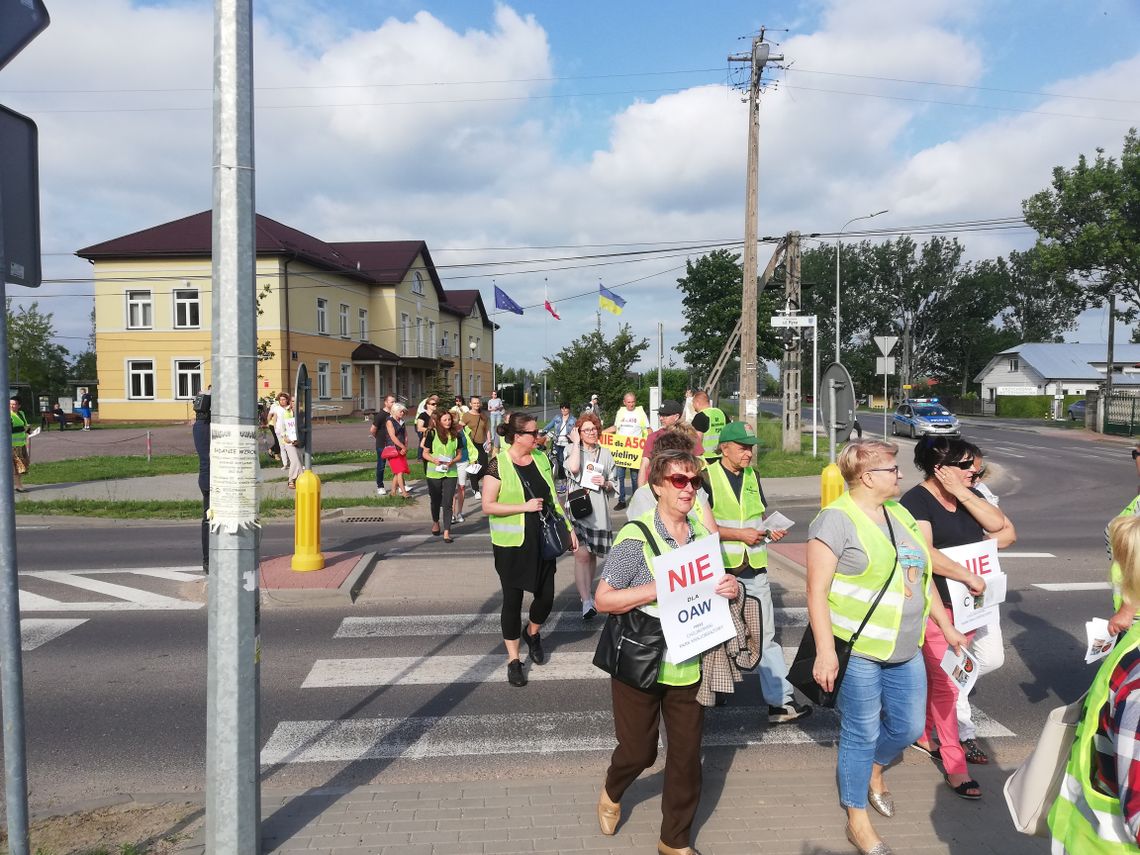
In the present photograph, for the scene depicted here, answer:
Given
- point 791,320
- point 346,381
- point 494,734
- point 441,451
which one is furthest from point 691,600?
point 346,381

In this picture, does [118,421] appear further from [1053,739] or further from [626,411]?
[1053,739]

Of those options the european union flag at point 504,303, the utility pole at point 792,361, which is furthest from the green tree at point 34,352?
the utility pole at point 792,361

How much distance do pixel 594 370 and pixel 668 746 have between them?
28466 mm

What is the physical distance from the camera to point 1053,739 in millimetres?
2350

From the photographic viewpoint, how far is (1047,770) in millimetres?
2354

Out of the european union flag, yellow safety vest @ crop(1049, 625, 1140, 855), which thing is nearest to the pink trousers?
yellow safety vest @ crop(1049, 625, 1140, 855)

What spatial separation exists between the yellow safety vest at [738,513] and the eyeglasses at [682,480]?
149 centimetres

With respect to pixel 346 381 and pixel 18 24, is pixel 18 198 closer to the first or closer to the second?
pixel 18 24

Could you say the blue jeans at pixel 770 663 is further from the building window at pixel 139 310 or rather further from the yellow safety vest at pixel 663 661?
the building window at pixel 139 310

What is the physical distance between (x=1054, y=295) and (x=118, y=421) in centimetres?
9554

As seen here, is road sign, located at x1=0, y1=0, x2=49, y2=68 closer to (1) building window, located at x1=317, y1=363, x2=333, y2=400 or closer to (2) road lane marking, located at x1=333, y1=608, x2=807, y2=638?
(2) road lane marking, located at x1=333, y1=608, x2=807, y2=638

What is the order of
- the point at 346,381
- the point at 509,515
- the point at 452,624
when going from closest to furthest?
the point at 509,515 → the point at 452,624 → the point at 346,381

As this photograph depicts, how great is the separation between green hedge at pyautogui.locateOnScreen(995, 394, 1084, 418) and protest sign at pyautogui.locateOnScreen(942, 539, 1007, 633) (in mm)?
64997

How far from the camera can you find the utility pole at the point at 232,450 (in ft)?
10.5
